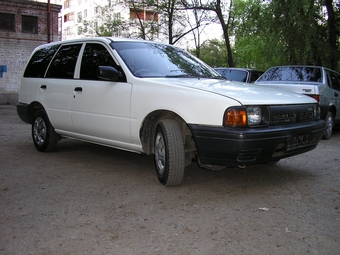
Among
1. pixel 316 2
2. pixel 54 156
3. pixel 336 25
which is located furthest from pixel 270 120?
pixel 336 25

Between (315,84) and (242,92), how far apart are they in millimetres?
4823

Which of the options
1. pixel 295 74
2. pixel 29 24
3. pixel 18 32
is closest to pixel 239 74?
pixel 295 74

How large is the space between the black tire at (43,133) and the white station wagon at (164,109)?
0.06 feet

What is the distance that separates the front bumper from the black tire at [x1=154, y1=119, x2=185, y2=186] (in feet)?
0.79

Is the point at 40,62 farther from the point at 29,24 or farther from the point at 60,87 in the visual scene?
the point at 29,24

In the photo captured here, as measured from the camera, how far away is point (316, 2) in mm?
14039

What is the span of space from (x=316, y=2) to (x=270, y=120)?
37.0 feet

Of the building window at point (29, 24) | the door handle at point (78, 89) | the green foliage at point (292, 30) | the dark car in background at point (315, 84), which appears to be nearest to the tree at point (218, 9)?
the green foliage at point (292, 30)

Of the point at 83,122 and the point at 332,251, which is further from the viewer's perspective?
the point at 83,122

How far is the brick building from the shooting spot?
2386cm

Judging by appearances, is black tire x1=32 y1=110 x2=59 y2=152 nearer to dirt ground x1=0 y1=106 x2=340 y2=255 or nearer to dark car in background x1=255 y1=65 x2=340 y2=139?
dirt ground x1=0 y1=106 x2=340 y2=255

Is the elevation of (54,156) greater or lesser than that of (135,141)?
lesser

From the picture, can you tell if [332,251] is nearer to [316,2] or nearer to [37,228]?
[37,228]

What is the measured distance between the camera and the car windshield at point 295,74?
957 cm
